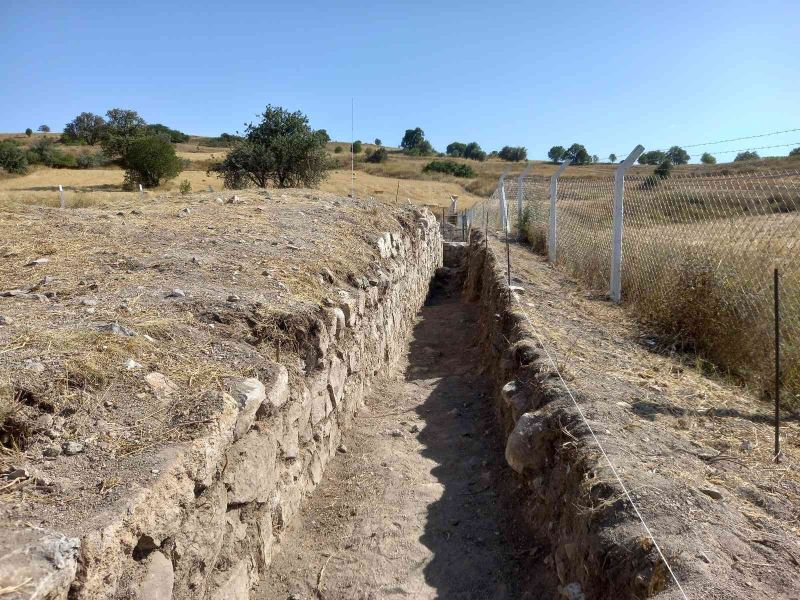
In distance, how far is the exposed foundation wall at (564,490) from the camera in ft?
8.55

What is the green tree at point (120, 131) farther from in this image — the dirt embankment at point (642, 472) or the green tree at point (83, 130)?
the dirt embankment at point (642, 472)

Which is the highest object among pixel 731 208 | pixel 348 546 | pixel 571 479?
pixel 731 208

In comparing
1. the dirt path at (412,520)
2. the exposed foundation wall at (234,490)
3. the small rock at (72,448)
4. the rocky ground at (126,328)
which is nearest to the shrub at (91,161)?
the rocky ground at (126,328)

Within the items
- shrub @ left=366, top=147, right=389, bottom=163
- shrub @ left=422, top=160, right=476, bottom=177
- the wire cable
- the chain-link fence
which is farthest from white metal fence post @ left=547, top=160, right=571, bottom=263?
shrub @ left=366, top=147, right=389, bottom=163

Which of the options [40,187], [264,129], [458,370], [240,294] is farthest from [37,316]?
[40,187]

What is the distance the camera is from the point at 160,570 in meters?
2.41

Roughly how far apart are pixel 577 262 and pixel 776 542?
23.6 ft

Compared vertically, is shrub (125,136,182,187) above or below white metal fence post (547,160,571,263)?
above

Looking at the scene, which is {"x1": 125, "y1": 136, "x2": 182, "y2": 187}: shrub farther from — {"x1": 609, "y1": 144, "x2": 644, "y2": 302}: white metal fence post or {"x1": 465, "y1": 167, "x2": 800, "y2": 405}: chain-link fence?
{"x1": 609, "y1": 144, "x2": 644, "y2": 302}: white metal fence post

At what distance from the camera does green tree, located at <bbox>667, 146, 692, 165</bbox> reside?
621cm

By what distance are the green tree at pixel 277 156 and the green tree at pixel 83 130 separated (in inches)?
1724

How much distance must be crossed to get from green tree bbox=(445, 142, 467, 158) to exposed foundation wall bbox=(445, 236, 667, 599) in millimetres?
81184

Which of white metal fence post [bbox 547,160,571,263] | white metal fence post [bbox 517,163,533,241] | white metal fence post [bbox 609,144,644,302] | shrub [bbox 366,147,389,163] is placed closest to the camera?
white metal fence post [bbox 609,144,644,302]

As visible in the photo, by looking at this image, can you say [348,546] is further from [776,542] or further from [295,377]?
[776,542]
